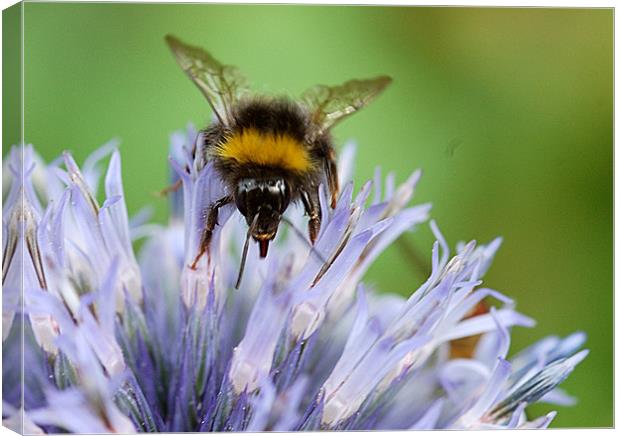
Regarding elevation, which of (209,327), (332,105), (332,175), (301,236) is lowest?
(209,327)

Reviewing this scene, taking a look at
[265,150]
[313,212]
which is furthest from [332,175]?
[265,150]

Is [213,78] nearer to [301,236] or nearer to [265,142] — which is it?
[265,142]

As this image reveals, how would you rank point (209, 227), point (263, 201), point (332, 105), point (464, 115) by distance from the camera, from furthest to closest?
1. point (464, 115)
2. point (332, 105)
3. point (209, 227)
4. point (263, 201)

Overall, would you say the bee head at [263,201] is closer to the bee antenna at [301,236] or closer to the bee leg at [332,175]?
the bee antenna at [301,236]

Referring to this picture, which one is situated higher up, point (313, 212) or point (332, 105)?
point (332, 105)

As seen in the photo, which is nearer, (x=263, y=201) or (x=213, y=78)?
(x=263, y=201)

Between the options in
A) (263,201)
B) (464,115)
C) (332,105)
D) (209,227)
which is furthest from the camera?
(464,115)

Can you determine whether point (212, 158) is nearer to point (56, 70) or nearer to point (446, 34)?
point (56, 70)

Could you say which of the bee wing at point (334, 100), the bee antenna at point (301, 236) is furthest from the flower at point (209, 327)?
the bee wing at point (334, 100)
